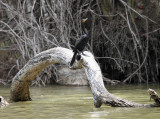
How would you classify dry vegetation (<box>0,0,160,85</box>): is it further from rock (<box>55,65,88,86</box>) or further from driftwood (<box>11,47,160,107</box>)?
driftwood (<box>11,47,160,107</box>)

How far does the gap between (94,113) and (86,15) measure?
20.1 feet

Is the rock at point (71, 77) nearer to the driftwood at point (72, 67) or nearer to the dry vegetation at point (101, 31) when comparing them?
the dry vegetation at point (101, 31)

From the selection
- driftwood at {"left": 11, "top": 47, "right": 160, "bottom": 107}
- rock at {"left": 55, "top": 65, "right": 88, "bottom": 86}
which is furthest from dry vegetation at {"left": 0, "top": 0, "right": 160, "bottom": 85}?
driftwood at {"left": 11, "top": 47, "right": 160, "bottom": 107}

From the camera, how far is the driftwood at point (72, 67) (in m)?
5.44

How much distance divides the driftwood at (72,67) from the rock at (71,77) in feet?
11.6

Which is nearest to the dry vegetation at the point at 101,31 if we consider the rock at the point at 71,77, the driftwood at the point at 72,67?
the rock at the point at 71,77

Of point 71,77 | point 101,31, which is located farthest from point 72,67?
point 101,31

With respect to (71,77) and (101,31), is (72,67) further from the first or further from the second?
(101,31)

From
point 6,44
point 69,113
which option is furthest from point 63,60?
point 6,44

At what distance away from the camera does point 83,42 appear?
610 centimetres

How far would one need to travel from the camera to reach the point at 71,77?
10.7 metres

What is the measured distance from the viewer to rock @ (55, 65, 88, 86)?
10625mm

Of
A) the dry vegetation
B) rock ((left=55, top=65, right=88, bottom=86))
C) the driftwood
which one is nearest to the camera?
the driftwood

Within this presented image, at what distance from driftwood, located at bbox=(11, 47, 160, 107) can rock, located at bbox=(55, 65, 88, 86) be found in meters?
3.55
